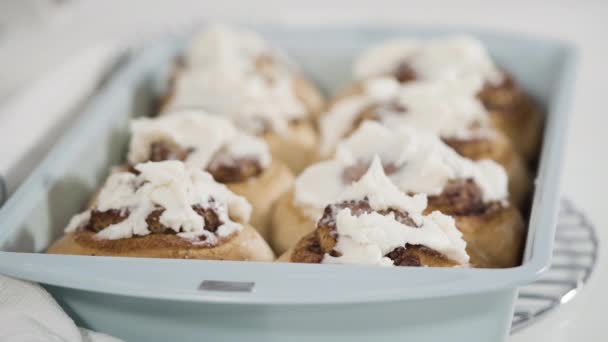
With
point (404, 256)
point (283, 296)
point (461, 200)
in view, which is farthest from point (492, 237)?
point (283, 296)

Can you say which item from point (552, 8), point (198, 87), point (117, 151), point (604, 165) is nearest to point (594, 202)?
point (604, 165)

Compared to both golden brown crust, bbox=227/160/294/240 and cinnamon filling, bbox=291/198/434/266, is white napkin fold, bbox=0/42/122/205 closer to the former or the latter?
golden brown crust, bbox=227/160/294/240

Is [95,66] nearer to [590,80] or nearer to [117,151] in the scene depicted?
[117,151]

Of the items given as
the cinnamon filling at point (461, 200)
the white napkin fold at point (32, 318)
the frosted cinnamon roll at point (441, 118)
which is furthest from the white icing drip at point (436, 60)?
the white napkin fold at point (32, 318)

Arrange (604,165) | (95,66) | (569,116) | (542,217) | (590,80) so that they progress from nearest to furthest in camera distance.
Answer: (542,217) → (569,116) → (604,165) → (95,66) → (590,80)

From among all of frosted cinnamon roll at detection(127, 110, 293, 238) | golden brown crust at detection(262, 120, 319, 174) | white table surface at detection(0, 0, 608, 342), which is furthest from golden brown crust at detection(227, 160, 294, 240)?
white table surface at detection(0, 0, 608, 342)
